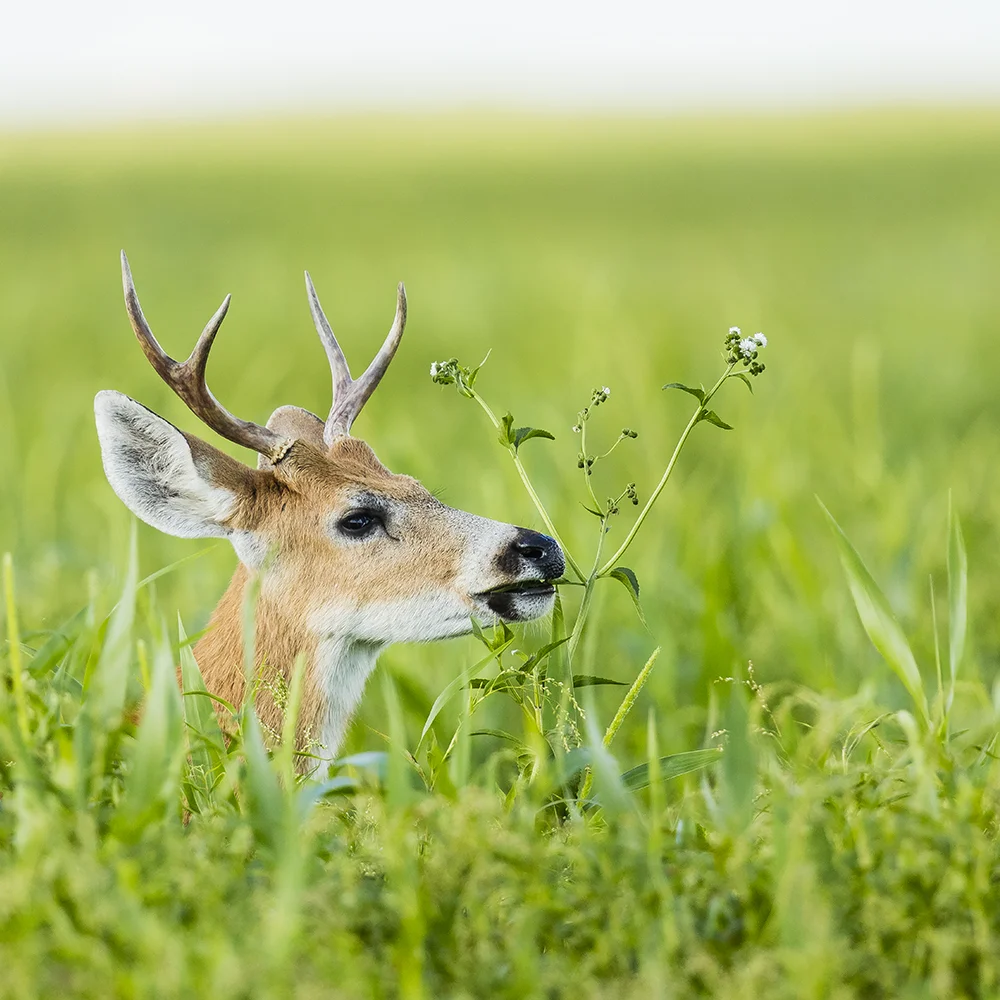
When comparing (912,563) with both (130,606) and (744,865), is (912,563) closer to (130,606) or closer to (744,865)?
(744,865)

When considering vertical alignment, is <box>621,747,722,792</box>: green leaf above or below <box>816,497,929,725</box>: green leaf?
below

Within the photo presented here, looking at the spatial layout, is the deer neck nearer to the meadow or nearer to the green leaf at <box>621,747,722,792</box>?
the meadow

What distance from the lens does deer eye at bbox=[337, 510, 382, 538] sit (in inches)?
133

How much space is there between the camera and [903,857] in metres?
2.03

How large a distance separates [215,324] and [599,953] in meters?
1.72

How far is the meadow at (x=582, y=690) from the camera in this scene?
74.9 inches

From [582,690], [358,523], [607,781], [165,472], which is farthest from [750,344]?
[582,690]

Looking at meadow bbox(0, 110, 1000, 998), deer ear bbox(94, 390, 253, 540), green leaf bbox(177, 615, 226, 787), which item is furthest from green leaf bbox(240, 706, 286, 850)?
deer ear bbox(94, 390, 253, 540)

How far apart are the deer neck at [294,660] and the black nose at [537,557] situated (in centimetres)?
48

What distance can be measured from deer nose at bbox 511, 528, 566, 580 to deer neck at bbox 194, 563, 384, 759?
1.66ft

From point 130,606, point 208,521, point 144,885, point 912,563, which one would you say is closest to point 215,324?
point 208,521

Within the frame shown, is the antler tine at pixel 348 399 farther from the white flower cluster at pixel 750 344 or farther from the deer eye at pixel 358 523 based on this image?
the white flower cluster at pixel 750 344

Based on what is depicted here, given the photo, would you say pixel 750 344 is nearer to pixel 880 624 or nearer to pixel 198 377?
pixel 880 624

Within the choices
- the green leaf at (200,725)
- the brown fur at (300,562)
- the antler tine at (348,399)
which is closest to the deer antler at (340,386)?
the antler tine at (348,399)
